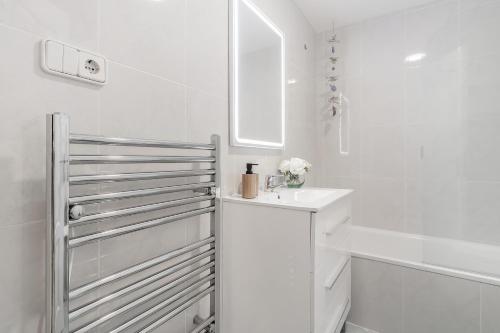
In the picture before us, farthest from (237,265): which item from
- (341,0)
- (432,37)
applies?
(432,37)

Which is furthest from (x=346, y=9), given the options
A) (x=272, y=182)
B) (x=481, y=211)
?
(x=481, y=211)

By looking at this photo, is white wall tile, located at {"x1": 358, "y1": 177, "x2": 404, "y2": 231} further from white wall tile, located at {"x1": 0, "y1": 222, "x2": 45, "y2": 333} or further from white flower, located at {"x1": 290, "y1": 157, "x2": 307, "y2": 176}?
white wall tile, located at {"x1": 0, "y1": 222, "x2": 45, "y2": 333}

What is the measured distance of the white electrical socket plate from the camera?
1.96ft

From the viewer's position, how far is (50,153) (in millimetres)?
526

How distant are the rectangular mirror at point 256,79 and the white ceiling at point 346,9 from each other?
2.01 feet

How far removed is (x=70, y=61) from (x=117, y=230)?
0.45m

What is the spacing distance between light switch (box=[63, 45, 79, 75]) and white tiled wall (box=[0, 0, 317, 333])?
0.08 feet

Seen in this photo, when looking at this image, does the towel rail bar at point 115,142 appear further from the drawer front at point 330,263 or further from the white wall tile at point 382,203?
the white wall tile at point 382,203

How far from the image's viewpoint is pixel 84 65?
0.67m

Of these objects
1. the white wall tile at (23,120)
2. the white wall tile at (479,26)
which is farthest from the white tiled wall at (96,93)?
the white wall tile at (479,26)

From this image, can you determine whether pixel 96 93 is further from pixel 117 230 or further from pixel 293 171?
pixel 293 171

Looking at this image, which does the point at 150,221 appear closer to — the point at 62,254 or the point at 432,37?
the point at 62,254

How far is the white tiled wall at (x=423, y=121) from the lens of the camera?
1.78 metres

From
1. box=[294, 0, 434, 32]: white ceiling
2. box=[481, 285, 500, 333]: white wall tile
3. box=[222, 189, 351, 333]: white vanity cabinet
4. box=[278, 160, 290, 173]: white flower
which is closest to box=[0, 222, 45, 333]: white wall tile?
box=[222, 189, 351, 333]: white vanity cabinet
